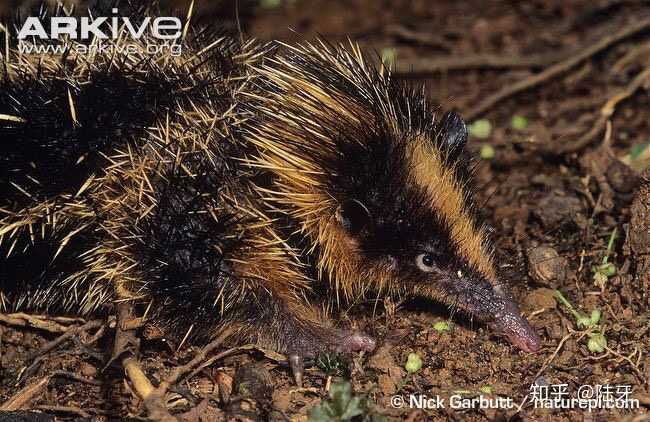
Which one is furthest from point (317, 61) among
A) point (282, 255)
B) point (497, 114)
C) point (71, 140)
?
point (497, 114)

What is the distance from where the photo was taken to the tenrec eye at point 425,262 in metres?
4.35

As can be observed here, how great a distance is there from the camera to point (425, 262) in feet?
14.3

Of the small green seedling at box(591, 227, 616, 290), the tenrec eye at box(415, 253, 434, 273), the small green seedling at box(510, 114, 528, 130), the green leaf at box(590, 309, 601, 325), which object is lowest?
the green leaf at box(590, 309, 601, 325)

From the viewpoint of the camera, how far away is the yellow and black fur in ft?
13.5

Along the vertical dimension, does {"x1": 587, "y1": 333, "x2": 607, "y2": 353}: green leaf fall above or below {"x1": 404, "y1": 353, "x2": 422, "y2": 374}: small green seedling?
above

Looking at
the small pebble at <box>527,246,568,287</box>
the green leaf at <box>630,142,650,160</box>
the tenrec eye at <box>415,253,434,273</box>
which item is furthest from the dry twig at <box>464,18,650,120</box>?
the tenrec eye at <box>415,253,434,273</box>

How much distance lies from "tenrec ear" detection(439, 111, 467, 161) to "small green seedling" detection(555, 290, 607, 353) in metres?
1.00

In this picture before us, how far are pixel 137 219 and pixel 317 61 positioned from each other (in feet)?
4.10

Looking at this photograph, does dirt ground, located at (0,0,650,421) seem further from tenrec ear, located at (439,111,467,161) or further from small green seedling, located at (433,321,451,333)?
tenrec ear, located at (439,111,467,161)

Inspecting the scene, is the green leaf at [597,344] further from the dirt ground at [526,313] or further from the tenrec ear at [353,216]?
the tenrec ear at [353,216]

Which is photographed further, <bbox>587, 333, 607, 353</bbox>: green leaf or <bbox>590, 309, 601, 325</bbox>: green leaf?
<bbox>590, 309, 601, 325</bbox>: green leaf

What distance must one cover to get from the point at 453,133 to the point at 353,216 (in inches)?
30.0

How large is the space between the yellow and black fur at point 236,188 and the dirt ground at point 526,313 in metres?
0.22

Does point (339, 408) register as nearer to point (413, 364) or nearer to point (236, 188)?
point (413, 364)
